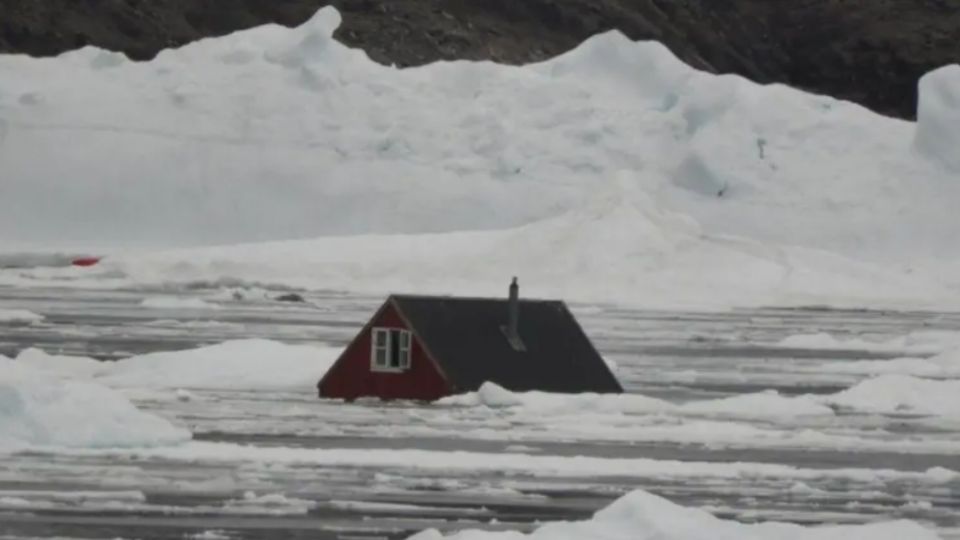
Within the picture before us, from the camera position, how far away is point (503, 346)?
29.6m

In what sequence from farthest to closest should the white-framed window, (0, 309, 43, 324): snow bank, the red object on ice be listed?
the red object on ice, (0, 309, 43, 324): snow bank, the white-framed window

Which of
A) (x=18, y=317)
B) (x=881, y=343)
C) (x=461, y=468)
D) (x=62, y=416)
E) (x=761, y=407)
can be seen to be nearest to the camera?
(x=461, y=468)

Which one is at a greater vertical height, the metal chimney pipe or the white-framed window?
the metal chimney pipe

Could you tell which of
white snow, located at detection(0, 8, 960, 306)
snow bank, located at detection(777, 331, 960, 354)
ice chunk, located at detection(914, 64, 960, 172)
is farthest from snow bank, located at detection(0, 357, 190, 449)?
ice chunk, located at detection(914, 64, 960, 172)

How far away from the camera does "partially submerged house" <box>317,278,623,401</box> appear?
28.9 meters

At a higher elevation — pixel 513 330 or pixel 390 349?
pixel 513 330

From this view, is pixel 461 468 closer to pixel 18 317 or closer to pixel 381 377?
pixel 381 377

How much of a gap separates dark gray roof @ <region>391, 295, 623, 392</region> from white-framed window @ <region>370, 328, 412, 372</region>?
0.27m

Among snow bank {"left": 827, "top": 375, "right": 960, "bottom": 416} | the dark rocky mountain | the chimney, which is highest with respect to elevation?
the dark rocky mountain

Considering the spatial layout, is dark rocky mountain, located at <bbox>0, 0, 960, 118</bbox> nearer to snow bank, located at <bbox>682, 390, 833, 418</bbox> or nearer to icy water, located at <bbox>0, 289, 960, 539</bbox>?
icy water, located at <bbox>0, 289, 960, 539</bbox>

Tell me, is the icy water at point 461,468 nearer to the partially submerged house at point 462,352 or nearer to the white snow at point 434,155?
the partially submerged house at point 462,352

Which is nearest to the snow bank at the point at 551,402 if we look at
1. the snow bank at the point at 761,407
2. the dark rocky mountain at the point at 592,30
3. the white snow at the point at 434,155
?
the snow bank at the point at 761,407

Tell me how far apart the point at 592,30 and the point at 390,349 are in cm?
7400

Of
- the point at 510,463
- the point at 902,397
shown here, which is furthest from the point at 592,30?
the point at 510,463
